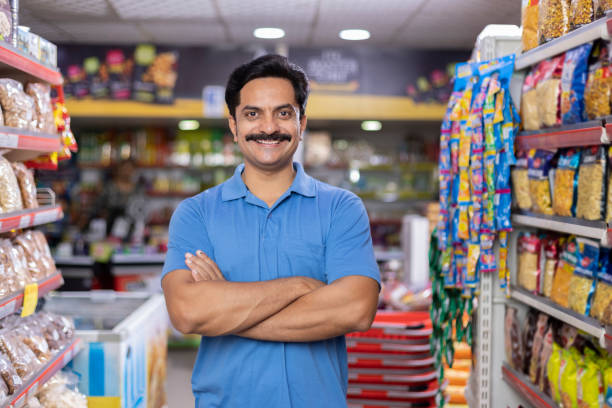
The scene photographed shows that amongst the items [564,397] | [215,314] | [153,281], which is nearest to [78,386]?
[215,314]

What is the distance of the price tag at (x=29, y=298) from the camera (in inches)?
87.7

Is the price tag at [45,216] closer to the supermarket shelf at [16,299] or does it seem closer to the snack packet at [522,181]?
the supermarket shelf at [16,299]

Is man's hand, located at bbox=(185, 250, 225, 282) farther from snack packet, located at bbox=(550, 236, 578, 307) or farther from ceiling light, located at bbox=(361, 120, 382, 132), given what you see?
ceiling light, located at bbox=(361, 120, 382, 132)

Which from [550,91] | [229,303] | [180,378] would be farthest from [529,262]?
[180,378]

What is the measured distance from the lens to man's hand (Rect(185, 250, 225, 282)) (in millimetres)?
1762

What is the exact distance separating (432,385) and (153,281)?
399 centimetres

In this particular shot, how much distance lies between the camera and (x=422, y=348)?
11.6 feet

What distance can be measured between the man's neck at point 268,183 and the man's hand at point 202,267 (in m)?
0.28

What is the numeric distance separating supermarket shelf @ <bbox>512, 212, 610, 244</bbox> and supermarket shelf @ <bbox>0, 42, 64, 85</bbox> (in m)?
2.16

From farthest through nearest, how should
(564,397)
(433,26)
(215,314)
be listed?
(433,26) → (564,397) → (215,314)

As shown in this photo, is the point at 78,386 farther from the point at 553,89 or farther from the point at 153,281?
the point at 153,281

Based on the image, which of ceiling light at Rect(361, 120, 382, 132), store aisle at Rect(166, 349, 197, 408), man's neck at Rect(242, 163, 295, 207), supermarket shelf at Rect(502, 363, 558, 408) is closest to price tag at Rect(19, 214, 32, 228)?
man's neck at Rect(242, 163, 295, 207)

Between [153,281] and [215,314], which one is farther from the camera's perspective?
[153,281]

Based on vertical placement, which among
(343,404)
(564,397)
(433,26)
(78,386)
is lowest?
(78,386)
